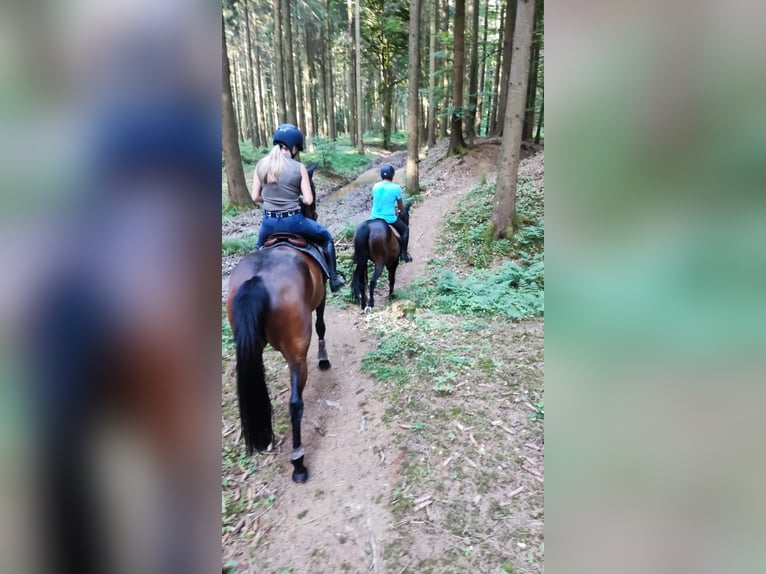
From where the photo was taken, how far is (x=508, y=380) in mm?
4883

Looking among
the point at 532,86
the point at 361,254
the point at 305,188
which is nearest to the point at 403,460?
the point at 305,188

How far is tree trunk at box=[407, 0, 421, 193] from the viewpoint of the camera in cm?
1260

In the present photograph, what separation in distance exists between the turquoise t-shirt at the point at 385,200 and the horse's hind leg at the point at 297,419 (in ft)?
15.2

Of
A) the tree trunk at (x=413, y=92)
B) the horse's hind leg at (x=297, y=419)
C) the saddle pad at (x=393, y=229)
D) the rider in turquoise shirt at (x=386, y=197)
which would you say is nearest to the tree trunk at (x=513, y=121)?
the saddle pad at (x=393, y=229)

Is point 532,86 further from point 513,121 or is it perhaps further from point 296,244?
point 296,244

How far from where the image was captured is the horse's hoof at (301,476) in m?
3.92

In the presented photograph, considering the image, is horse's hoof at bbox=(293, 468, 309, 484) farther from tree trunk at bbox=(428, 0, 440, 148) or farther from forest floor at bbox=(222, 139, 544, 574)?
tree trunk at bbox=(428, 0, 440, 148)

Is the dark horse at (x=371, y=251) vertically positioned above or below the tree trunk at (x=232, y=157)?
below

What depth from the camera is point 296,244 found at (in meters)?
4.61

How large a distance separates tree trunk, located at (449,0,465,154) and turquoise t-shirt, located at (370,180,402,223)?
Answer: 28.0ft

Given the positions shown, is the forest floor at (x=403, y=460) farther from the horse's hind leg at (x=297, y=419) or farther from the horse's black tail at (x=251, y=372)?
the horse's black tail at (x=251, y=372)

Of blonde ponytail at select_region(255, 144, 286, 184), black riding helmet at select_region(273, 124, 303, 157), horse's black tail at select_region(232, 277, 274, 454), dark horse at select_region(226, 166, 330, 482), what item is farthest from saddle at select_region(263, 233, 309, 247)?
horse's black tail at select_region(232, 277, 274, 454)
